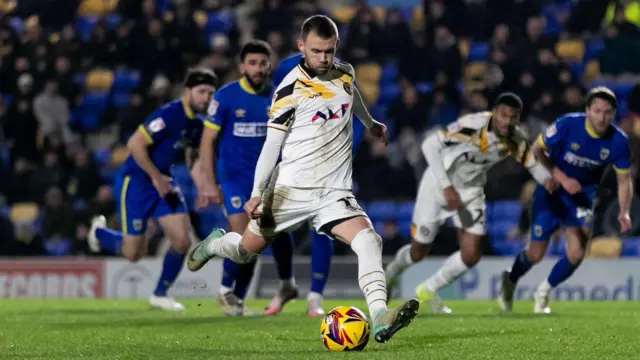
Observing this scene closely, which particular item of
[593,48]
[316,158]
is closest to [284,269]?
[316,158]

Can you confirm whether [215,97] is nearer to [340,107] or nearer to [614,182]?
[340,107]

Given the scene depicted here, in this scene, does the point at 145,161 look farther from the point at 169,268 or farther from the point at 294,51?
the point at 294,51

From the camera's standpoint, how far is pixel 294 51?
65.8ft

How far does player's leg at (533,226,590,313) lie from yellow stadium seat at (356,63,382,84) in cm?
902

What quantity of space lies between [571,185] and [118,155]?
10.2 m

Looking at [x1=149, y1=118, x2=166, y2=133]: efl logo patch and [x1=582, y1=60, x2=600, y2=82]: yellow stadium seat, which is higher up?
[x1=582, y1=60, x2=600, y2=82]: yellow stadium seat

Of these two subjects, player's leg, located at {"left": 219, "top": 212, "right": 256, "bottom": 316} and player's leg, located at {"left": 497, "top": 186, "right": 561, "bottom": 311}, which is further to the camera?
A: player's leg, located at {"left": 497, "top": 186, "right": 561, "bottom": 311}

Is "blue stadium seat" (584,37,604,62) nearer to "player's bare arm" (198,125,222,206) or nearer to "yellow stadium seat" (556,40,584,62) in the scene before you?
"yellow stadium seat" (556,40,584,62)

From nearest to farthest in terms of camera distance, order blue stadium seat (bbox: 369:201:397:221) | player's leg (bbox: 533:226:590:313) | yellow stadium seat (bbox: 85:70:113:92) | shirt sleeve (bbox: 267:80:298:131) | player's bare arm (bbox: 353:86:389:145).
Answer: shirt sleeve (bbox: 267:80:298:131)
player's bare arm (bbox: 353:86:389:145)
player's leg (bbox: 533:226:590:313)
blue stadium seat (bbox: 369:201:397:221)
yellow stadium seat (bbox: 85:70:113:92)

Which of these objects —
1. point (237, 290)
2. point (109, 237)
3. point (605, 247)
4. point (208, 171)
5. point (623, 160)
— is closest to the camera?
point (208, 171)

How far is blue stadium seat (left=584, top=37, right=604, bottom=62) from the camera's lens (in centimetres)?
1948

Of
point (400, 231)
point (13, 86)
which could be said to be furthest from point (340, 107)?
point (13, 86)

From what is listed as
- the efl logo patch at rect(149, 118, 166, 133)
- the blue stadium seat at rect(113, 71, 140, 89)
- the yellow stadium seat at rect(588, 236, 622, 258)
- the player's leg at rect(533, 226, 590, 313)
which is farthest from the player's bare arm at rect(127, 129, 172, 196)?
the blue stadium seat at rect(113, 71, 140, 89)

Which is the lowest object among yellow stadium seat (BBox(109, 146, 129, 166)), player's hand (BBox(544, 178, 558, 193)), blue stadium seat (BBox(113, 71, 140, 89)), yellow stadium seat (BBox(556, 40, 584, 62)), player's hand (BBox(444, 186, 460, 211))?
yellow stadium seat (BBox(109, 146, 129, 166))
